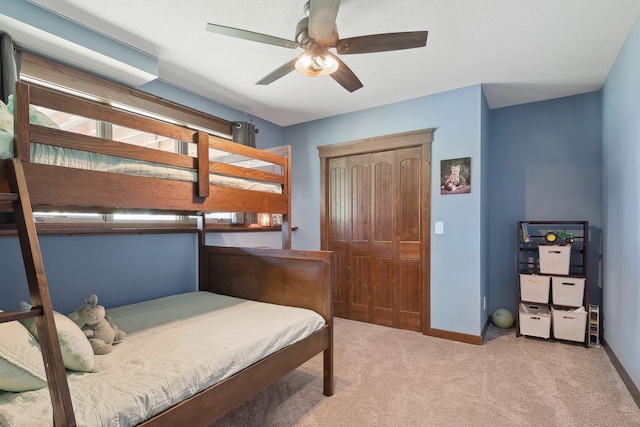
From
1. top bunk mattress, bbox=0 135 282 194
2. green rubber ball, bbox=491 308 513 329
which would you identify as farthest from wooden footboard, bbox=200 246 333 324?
green rubber ball, bbox=491 308 513 329

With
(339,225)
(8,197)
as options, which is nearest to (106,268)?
(8,197)

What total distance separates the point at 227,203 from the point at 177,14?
4.09 ft

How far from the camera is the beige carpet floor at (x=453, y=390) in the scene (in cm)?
183

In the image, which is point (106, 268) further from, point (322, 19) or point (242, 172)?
point (322, 19)

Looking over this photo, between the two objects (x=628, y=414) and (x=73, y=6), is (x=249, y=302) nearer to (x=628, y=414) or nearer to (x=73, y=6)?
(x=73, y=6)

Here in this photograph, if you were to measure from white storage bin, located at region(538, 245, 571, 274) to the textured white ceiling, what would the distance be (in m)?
1.58

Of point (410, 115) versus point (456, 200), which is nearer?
point (456, 200)

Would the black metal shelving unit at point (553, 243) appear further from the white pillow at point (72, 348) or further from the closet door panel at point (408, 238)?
the white pillow at point (72, 348)

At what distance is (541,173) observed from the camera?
340 centimetres

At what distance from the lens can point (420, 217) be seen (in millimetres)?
3342

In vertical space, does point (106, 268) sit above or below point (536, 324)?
above

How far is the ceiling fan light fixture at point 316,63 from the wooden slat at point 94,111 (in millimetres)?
813

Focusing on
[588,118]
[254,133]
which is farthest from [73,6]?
[588,118]

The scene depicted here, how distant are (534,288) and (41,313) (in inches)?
145
